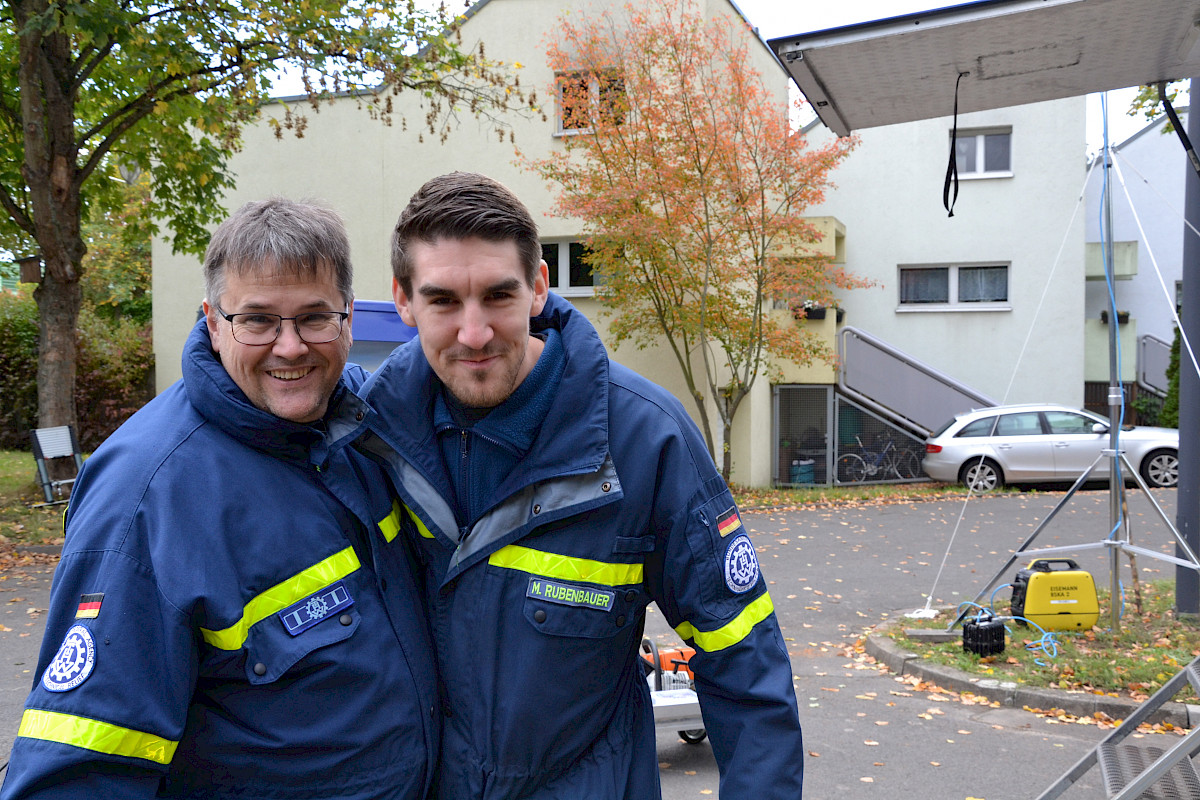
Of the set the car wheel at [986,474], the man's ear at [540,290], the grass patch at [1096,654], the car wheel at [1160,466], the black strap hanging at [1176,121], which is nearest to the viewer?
the man's ear at [540,290]

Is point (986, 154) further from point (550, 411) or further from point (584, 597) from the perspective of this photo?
point (584, 597)

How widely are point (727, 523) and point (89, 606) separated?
3.94 feet

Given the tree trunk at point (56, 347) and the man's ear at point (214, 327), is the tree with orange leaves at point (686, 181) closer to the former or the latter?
the tree trunk at point (56, 347)

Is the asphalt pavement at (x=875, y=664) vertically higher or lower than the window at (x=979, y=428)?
lower

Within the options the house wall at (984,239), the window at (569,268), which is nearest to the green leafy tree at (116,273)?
the window at (569,268)

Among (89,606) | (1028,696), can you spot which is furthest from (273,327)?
(1028,696)

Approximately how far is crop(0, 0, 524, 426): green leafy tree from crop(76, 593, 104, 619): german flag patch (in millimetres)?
9816

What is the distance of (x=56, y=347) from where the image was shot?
13.2 m

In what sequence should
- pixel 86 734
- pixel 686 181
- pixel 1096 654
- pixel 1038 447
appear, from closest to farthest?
pixel 86 734 < pixel 1096 654 < pixel 686 181 < pixel 1038 447

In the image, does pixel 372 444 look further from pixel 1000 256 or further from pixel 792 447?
pixel 1000 256

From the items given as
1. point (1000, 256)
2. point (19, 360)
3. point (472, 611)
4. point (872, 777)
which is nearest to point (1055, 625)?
point (872, 777)

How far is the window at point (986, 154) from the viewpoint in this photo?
21203mm

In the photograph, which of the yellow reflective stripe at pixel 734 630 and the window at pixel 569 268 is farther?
the window at pixel 569 268

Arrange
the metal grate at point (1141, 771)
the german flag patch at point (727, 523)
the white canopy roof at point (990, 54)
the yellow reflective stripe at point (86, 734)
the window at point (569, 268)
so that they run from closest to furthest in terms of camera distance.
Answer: the yellow reflective stripe at point (86, 734), the german flag patch at point (727, 523), the white canopy roof at point (990, 54), the metal grate at point (1141, 771), the window at point (569, 268)
